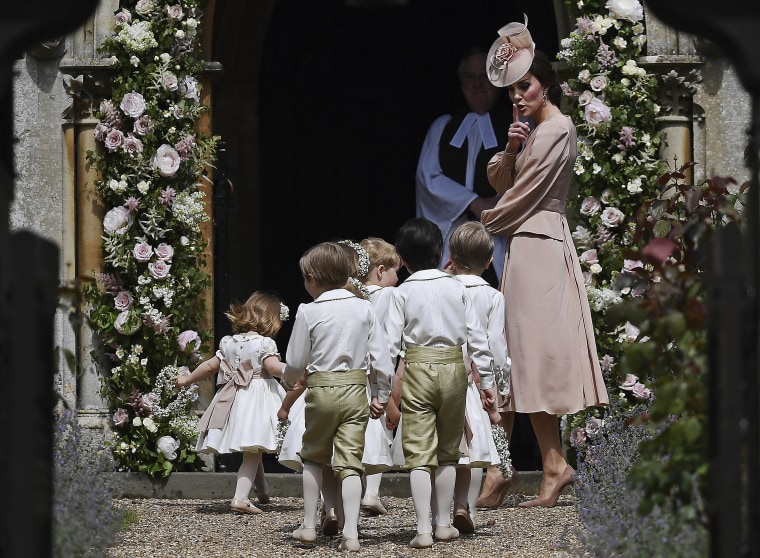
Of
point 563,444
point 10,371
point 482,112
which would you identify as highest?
point 482,112

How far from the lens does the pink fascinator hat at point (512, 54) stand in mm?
7383

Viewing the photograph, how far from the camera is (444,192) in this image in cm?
895

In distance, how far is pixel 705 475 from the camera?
12.2 ft

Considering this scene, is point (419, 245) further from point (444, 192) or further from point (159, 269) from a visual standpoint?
point (444, 192)

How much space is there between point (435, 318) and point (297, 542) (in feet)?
3.55

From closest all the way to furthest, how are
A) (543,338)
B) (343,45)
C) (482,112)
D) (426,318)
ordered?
(426,318)
(543,338)
(482,112)
(343,45)

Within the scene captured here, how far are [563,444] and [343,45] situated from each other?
11.9 ft

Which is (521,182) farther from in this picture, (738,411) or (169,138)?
(738,411)

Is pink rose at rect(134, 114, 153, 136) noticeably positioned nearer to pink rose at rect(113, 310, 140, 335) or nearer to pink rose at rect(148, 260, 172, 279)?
pink rose at rect(148, 260, 172, 279)

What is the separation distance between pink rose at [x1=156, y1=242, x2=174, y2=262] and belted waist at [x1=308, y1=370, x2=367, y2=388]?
2417 mm

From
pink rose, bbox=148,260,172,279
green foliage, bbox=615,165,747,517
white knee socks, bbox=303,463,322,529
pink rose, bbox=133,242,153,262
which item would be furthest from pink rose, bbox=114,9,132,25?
green foliage, bbox=615,165,747,517

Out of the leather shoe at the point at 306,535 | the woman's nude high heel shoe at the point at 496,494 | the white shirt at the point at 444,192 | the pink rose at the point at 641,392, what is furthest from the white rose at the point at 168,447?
the pink rose at the point at 641,392

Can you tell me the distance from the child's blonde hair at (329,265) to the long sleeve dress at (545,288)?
4.92 feet

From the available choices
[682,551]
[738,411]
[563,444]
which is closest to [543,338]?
[563,444]
